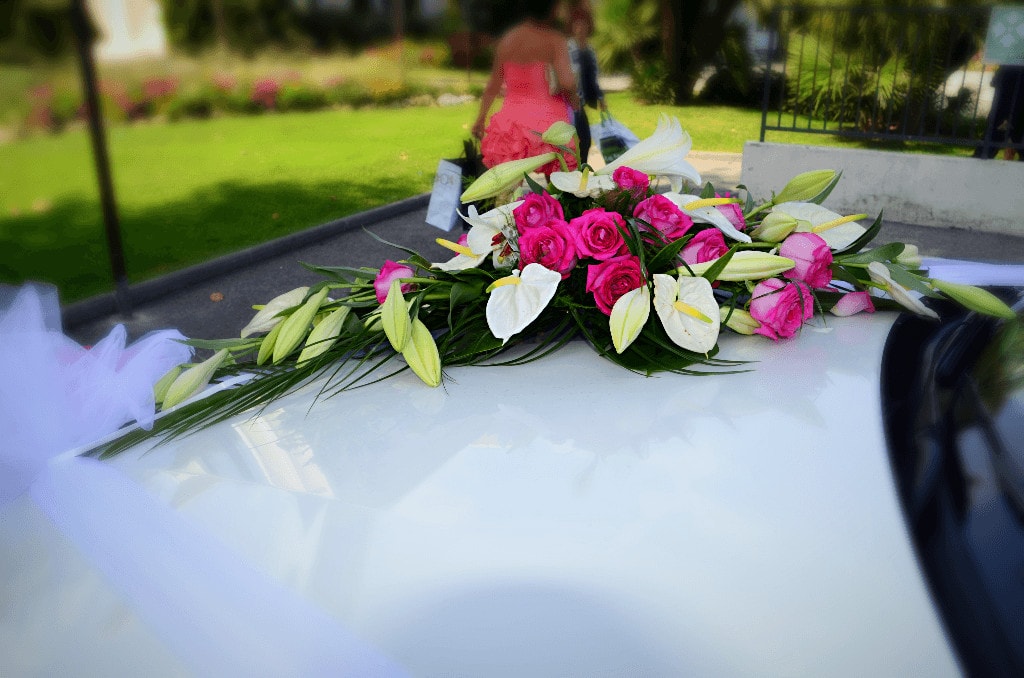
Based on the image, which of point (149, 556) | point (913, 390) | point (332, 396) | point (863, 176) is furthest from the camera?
point (863, 176)

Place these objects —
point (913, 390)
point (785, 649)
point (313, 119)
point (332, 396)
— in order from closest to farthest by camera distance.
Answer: point (785, 649) → point (913, 390) → point (332, 396) → point (313, 119)

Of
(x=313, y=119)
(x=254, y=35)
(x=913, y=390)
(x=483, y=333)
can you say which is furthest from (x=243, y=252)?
(x=254, y=35)

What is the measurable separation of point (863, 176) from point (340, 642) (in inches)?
301

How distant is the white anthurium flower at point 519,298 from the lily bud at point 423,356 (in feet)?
0.31

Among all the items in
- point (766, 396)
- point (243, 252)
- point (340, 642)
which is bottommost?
point (243, 252)

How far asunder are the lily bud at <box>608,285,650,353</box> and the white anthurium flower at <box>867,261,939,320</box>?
421 millimetres

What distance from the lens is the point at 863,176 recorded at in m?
7.42

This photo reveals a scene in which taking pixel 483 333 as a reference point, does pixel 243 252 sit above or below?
below

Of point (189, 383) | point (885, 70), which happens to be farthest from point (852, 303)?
point (885, 70)

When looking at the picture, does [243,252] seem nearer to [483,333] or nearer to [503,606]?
Result: [483,333]

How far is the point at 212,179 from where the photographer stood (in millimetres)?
10055

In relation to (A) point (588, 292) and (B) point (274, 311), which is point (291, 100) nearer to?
(B) point (274, 311)

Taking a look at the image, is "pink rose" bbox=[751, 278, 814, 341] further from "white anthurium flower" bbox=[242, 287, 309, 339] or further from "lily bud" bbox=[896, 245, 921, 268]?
"white anthurium flower" bbox=[242, 287, 309, 339]

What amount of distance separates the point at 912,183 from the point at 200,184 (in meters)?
7.76
